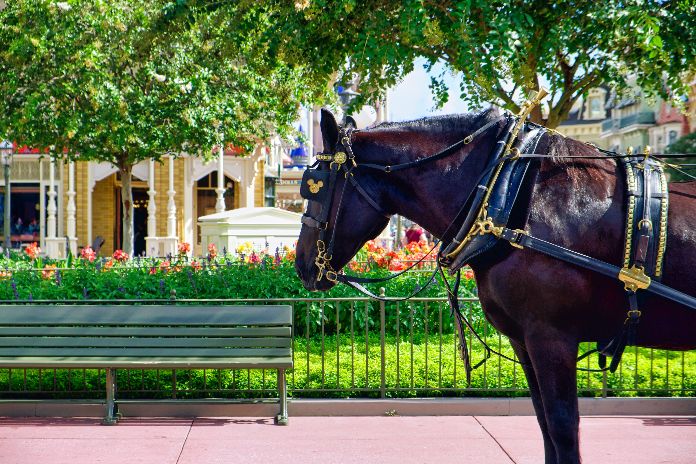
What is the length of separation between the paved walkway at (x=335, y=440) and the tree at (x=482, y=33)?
356 centimetres

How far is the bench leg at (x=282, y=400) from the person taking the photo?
7277 millimetres

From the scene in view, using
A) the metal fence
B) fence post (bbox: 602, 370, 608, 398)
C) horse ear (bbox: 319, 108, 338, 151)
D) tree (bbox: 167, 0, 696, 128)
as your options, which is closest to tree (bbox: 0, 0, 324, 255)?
→ tree (bbox: 167, 0, 696, 128)

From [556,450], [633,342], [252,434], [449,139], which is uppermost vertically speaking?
[449,139]

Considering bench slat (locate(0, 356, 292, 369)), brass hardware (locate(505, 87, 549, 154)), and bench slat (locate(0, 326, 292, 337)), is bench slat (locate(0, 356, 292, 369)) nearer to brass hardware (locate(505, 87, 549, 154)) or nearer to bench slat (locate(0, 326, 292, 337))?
bench slat (locate(0, 326, 292, 337))

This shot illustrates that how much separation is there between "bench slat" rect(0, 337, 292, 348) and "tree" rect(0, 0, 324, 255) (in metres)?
12.2

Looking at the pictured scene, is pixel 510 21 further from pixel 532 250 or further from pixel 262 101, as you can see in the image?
pixel 262 101

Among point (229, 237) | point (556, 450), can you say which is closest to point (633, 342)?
point (556, 450)

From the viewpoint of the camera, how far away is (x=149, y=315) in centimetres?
752

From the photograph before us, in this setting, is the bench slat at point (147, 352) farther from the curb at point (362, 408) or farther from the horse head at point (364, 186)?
the horse head at point (364, 186)

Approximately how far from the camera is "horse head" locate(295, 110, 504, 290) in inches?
166

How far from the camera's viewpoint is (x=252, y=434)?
272 inches

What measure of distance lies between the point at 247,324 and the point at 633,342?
166 inches

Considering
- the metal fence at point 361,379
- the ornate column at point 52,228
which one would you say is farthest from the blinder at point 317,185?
the ornate column at point 52,228

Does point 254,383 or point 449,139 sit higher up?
point 449,139
